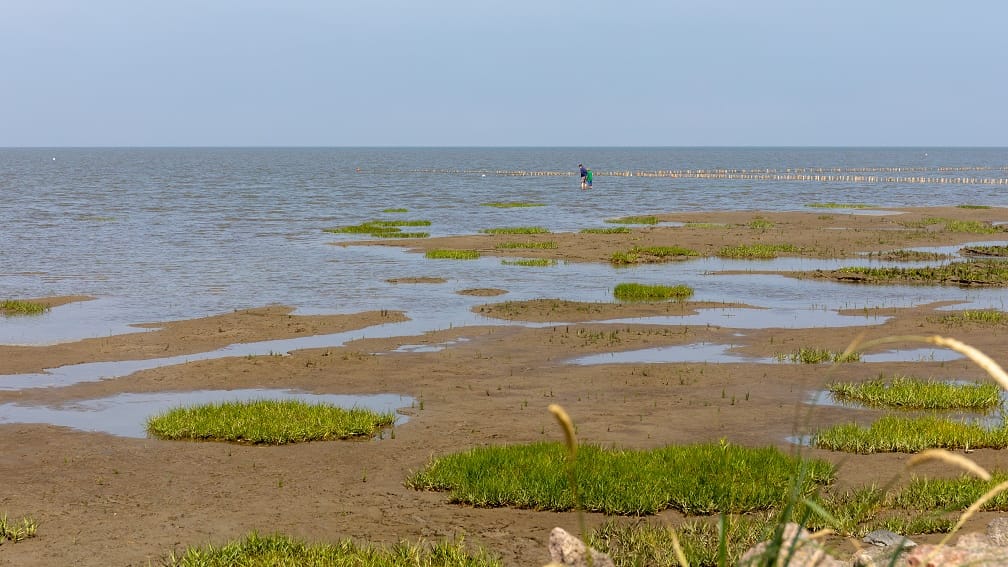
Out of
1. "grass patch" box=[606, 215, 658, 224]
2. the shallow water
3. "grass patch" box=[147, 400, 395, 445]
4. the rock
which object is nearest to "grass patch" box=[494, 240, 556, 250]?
the shallow water

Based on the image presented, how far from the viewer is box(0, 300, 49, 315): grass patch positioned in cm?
2739

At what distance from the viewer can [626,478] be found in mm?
11922

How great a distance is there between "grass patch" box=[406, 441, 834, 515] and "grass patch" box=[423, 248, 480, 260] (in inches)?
1081

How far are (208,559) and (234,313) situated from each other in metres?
18.2

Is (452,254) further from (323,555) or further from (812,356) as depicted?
(323,555)

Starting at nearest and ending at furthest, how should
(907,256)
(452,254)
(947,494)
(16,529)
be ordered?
(16,529) → (947,494) → (907,256) → (452,254)

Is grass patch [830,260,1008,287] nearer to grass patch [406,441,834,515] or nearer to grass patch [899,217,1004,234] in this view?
grass patch [899,217,1004,234]

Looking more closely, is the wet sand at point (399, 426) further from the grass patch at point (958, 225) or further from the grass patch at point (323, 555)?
the grass patch at point (958, 225)

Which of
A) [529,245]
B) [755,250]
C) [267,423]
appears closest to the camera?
[267,423]

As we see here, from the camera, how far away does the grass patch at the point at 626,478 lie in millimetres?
11484

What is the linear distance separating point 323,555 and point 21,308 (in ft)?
70.6

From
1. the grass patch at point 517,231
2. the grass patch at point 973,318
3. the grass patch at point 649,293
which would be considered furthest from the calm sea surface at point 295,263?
the grass patch at point 973,318

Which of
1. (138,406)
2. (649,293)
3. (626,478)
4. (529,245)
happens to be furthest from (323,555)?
(529,245)

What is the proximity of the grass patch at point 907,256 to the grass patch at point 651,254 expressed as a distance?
714cm
